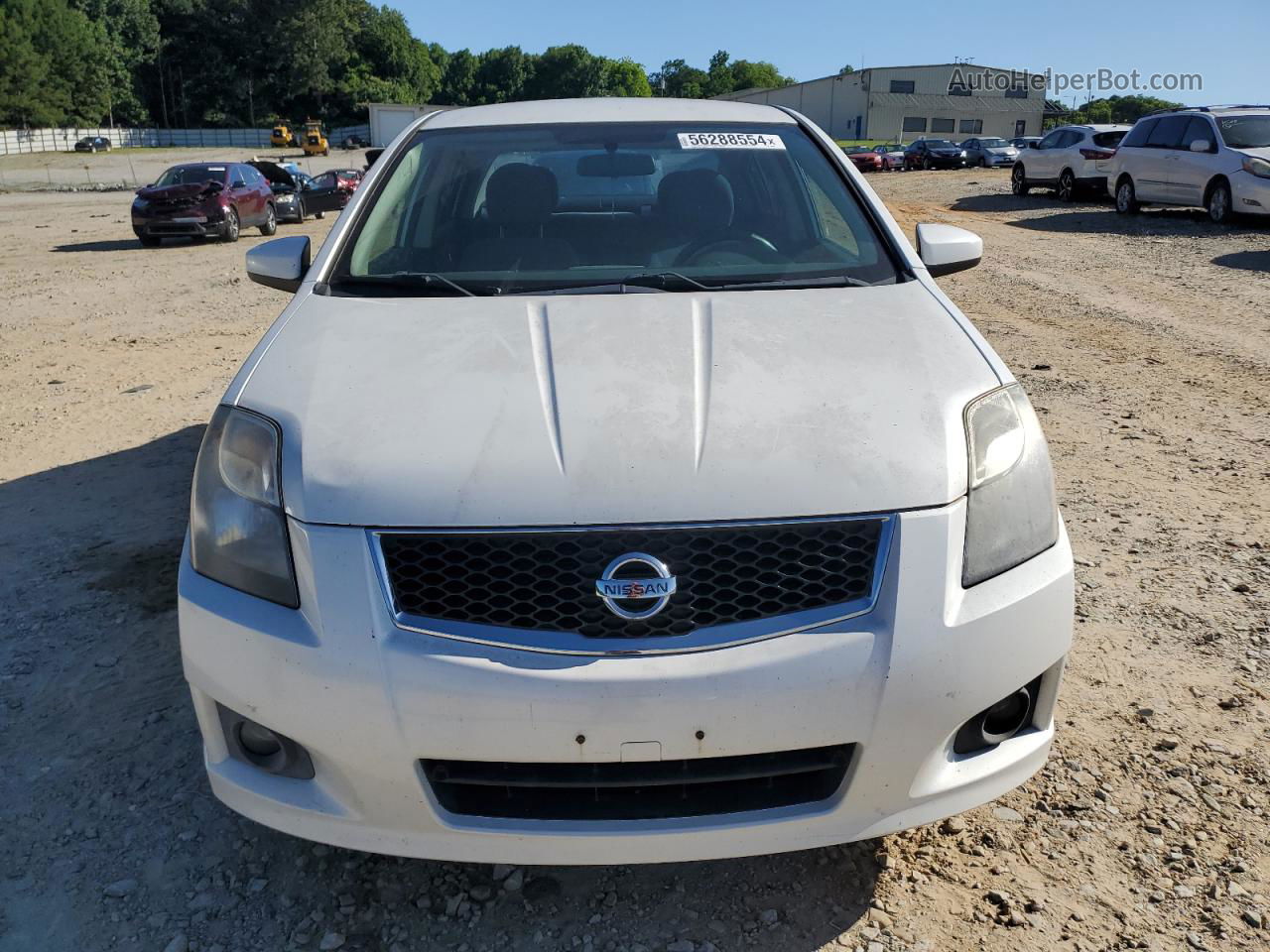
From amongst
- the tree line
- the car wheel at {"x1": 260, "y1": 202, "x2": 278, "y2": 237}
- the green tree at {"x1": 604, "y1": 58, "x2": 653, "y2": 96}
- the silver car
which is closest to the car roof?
the car wheel at {"x1": 260, "y1": 202, "x2": 278, "y2": 237}

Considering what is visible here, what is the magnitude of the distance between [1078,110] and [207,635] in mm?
115237

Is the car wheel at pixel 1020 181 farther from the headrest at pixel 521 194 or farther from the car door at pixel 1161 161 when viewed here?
the headrest at pixel 521 194

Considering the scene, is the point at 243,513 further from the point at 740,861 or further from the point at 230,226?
the point at 230,226

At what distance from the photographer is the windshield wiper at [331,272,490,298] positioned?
2830mm

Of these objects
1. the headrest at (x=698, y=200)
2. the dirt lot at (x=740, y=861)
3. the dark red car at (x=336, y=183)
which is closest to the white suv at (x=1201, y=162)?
the dirt lot at (x=740, y=861)

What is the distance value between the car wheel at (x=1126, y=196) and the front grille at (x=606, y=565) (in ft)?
58.0

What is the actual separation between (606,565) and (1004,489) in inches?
32.7

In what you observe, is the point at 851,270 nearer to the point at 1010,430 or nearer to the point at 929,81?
the point at 1010,430

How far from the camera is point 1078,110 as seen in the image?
102 metres

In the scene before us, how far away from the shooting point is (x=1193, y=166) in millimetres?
15523

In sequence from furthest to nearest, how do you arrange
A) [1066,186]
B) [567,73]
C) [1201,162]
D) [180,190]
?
[567,73]
[1066,186]
[180,190]
[1201,162]

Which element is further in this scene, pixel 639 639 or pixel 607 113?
pixel 607 113

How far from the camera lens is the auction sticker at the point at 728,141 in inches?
134

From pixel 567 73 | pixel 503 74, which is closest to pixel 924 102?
pixel 567 73
